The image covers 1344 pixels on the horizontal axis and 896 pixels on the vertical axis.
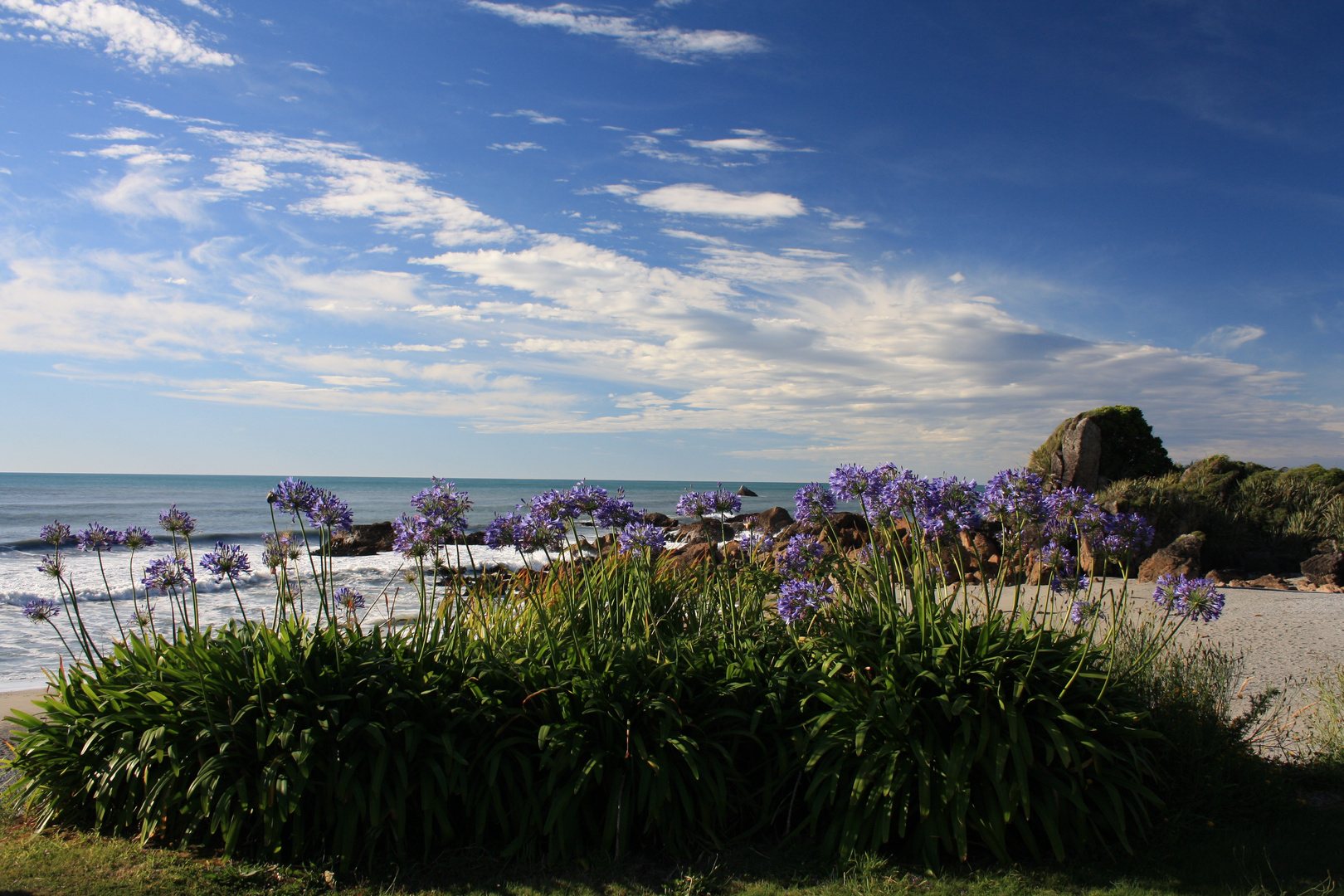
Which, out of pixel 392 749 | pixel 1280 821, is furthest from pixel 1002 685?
pixel 392 749

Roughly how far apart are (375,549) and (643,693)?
2387 centimetres

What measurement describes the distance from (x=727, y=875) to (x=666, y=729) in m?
0.84

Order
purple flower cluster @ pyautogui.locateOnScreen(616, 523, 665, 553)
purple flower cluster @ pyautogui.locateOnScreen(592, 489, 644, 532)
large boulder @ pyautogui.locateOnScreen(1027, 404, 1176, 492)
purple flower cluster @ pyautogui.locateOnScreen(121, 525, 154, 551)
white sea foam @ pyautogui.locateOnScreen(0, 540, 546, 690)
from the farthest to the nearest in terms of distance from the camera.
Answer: large boulder @ pyautogui.locateOnScreen(1027, 404, 1176, 492) < white sea foam @ pyautogui.locateOnScreen(0, 540, 546, 690) < purple flower cluster @ pyautogui.locateOnScreen(616, 523, 665, 553) < purple flower cluster @ pyautogui.locateOnScreen(121, 525, 154, 551) < purple flower cluster @ pyautogui.locateOnScreen(592, 489, 644, 532)

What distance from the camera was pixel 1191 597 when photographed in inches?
190

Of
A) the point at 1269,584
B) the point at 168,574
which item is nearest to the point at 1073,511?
the point at 168,574

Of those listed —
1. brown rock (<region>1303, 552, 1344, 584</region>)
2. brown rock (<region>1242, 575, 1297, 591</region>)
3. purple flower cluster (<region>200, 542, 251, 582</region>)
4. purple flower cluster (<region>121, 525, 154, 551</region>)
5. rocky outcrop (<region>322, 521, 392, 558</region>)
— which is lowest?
rocky outcrop (<region>322, 521, 392, 558</region>)

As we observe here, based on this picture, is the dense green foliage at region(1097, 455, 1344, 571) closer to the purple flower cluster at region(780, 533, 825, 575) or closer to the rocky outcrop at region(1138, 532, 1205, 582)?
the rocky outcrop at region(1138, 532, 1205, 582)

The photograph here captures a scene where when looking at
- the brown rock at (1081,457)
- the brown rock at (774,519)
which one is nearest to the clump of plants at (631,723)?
the brown rock at (1081,457)

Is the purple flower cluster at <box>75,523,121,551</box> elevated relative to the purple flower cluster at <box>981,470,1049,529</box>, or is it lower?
lower

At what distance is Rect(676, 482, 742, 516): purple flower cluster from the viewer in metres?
5.51

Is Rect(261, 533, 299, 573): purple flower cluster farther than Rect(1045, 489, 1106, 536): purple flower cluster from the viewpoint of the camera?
Yes

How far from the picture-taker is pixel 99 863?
4.32 metres

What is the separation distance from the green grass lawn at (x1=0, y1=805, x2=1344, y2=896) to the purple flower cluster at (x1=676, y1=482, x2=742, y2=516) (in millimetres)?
2219

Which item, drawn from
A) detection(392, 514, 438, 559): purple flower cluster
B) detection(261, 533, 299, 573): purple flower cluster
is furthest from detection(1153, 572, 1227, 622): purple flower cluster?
detection(261, 533, 299, 573): purple flower cluster
